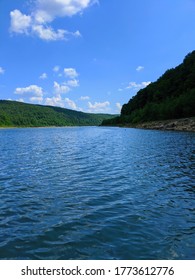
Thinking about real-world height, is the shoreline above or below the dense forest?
below

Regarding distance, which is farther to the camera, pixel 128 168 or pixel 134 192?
pixel 128 168

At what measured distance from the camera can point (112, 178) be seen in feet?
79.2

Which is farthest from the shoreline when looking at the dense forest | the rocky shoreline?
the dense forest

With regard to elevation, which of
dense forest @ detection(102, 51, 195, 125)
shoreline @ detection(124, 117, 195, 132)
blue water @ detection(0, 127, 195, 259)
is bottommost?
blue water @ detection(0, 127, 195, 259)

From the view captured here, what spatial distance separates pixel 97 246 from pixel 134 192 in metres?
8.63

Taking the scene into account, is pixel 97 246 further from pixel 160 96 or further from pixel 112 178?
pixel 160 96

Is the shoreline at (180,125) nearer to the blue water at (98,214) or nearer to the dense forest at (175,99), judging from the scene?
the dense forest at (175,99)

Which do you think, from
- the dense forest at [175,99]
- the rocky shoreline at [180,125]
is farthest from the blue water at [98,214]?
the dense forest at [175,99]

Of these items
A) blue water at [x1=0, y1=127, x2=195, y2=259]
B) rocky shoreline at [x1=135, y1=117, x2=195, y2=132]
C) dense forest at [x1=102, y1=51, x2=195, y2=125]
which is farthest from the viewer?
dense forest at [x1=102, y1=51, x2=195, y2=125]

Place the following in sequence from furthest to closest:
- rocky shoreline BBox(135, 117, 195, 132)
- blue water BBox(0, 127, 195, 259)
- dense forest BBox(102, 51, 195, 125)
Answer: dense forest BBox(102, 51, 195, 125) < rocky shoreline BBox(135, 117, 195, 132) < blue water BBox(0, 127, 195, 259)

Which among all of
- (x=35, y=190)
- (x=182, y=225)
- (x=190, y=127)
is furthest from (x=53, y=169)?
(x=190, y=127)

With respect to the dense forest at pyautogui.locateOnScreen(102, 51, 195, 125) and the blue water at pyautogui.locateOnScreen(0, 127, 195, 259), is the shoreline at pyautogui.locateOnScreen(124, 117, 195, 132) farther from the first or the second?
the blue water at pyautogui.locateOnScreen(0, 127, 195, 259)

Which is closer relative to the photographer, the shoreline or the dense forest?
the shoreline
